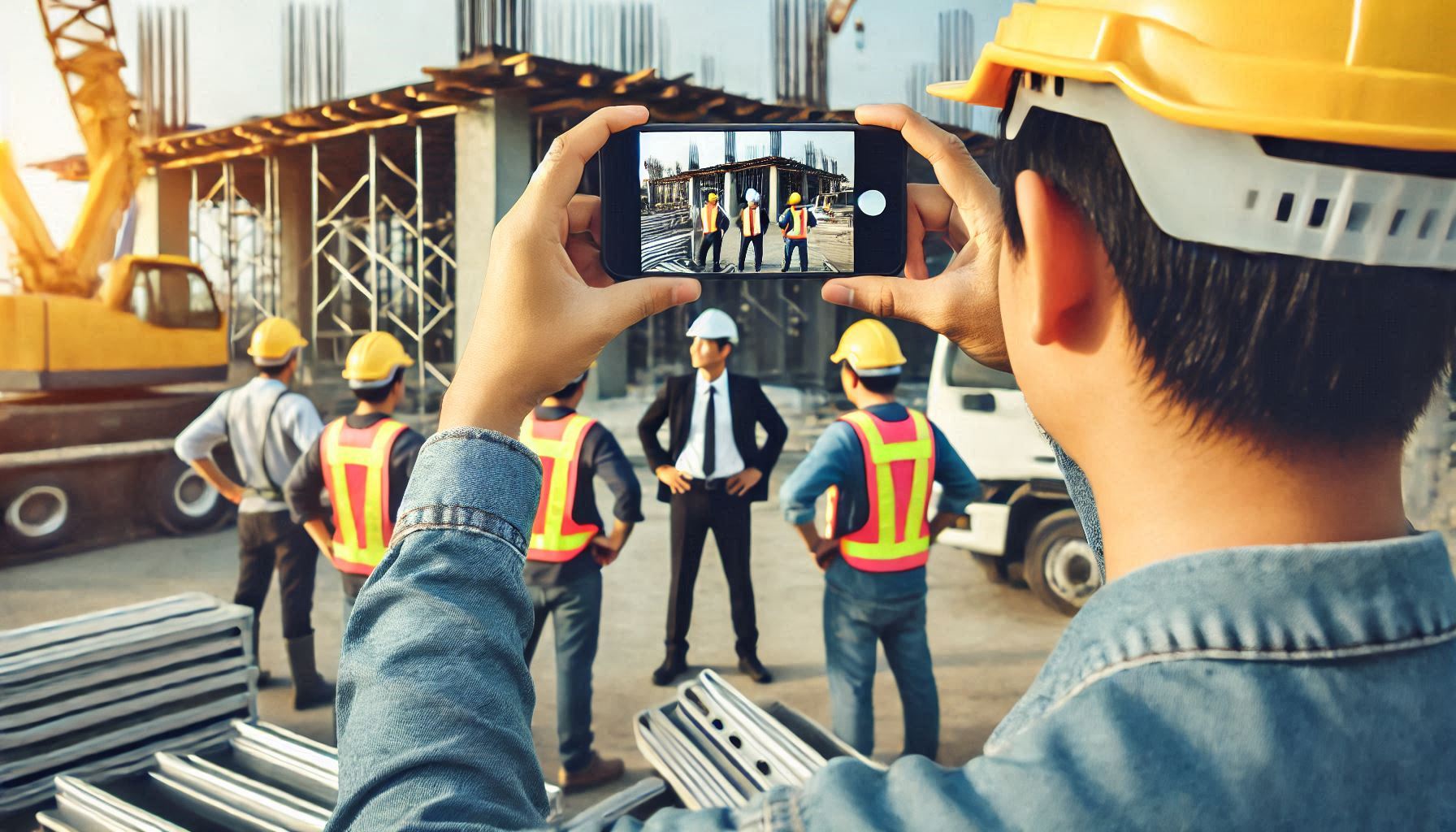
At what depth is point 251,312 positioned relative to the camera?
21.4 m

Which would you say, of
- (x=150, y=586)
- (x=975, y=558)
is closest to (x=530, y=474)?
(x=975, y=558)

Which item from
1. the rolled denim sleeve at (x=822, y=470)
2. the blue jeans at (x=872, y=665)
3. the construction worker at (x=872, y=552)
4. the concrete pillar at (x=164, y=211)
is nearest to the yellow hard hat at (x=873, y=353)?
the construction worker at (x=872, y=552)

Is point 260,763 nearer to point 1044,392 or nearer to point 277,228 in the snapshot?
point 1044,392

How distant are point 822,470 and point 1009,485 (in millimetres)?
2427

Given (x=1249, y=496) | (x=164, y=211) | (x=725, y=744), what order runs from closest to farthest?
(x=1249, y=496), (x=725, y=744), (x=164, y=211)

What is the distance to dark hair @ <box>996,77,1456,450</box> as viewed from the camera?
2.06ft

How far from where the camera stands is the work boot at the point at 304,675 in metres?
4.91

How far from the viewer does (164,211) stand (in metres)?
19.1

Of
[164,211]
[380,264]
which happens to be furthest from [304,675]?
[164,211]

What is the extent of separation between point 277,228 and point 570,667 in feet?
58.7

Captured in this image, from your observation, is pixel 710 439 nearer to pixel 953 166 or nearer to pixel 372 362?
pixel 372 362

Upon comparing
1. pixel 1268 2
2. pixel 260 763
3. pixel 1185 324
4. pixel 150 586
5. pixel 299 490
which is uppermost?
pixel 1268 2

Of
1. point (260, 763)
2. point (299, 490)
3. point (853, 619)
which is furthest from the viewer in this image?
point (299, 490)

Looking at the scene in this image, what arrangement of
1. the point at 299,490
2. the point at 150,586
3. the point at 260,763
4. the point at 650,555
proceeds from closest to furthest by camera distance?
the point at 260,763
the point at 299,490
the point at 150,586
the point at 650,555
